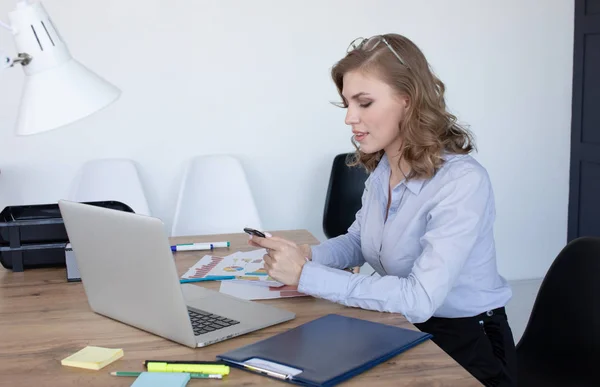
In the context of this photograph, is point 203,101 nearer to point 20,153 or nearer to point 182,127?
point 182,127

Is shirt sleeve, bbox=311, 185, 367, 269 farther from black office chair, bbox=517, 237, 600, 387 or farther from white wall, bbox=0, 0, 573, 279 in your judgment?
white wall, bbox=0, 0, 573, 279

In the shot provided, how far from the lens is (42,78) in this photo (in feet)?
4.25

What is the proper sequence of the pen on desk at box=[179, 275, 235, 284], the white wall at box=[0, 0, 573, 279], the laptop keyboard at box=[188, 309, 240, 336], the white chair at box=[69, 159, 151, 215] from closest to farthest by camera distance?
the laptop keyboard at box=[188, 309, 240, 336], the pen on desk at box=[179, 275, 235, 284], the white chair at box=[69, 159, 151, 215], the white wall at box=[0, 0, 573, 279]

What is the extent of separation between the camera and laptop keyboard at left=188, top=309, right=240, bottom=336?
1569 mm

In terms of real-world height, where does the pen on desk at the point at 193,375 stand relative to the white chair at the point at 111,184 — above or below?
above

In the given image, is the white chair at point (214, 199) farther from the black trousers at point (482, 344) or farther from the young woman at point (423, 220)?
the black trousers at point (482, 344)

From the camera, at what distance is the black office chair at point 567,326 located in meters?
1.68

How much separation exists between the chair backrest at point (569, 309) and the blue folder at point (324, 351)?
0.45 m

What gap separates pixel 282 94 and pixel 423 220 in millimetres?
2062

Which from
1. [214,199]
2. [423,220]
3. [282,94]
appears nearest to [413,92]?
[423,220]

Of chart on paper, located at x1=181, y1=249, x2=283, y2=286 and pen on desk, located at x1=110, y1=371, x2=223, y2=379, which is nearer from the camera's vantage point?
pen on desk, located at x1=110, y1=371, x2=223, y2=379

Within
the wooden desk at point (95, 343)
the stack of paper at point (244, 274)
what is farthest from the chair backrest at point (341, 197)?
the wooden desk at point (95, 343)

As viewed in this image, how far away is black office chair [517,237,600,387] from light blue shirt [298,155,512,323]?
0.41 feet

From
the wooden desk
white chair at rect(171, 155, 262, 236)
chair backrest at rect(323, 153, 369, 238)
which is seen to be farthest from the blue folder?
chair backrest at rect(323, 153, 369, 238)
